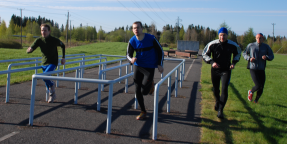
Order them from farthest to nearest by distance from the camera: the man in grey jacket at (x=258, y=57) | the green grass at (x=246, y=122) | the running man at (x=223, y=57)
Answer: the man in grey jacket at (x=258, y=57) < the running man at (x=223, y=57) < the green grass at (x=246, y=122)

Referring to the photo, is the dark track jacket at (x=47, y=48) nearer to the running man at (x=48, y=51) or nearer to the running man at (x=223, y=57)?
the running man at (x=48, y=51)

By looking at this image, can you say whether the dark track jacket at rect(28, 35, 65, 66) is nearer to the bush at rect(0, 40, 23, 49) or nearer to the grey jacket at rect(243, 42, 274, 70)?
the grey jacket at rect(243, 42, 274, 70)

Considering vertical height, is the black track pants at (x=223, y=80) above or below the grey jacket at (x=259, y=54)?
below

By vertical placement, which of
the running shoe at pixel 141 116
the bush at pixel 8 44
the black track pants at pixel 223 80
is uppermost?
the bush at pixel 8 44

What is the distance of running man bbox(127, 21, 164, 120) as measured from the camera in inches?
175

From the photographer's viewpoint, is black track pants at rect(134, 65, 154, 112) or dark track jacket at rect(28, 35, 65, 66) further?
dark track jacket at rect(28, 35, 65, 66)

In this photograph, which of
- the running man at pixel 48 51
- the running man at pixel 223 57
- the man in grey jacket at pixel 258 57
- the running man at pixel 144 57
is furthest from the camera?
the man in grey jacket at pixel 258 57

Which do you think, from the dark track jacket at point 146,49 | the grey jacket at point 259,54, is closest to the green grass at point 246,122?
the grey jacket at point 259,54

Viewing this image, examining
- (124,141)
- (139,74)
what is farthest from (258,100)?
(124,141)

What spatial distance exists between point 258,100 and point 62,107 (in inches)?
208

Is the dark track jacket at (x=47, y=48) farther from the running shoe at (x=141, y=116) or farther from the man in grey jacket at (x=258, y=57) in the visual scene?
the man in grey jacket at (x=258, y=57)

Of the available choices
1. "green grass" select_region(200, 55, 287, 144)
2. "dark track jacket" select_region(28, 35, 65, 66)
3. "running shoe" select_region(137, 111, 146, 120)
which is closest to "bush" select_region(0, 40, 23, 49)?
"dark track jacket" select_region(28, 35, 65, 66)

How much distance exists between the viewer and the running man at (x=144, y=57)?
4.44 meters

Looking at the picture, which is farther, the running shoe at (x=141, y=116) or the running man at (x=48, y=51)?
the running man at (x=48, y=51)
